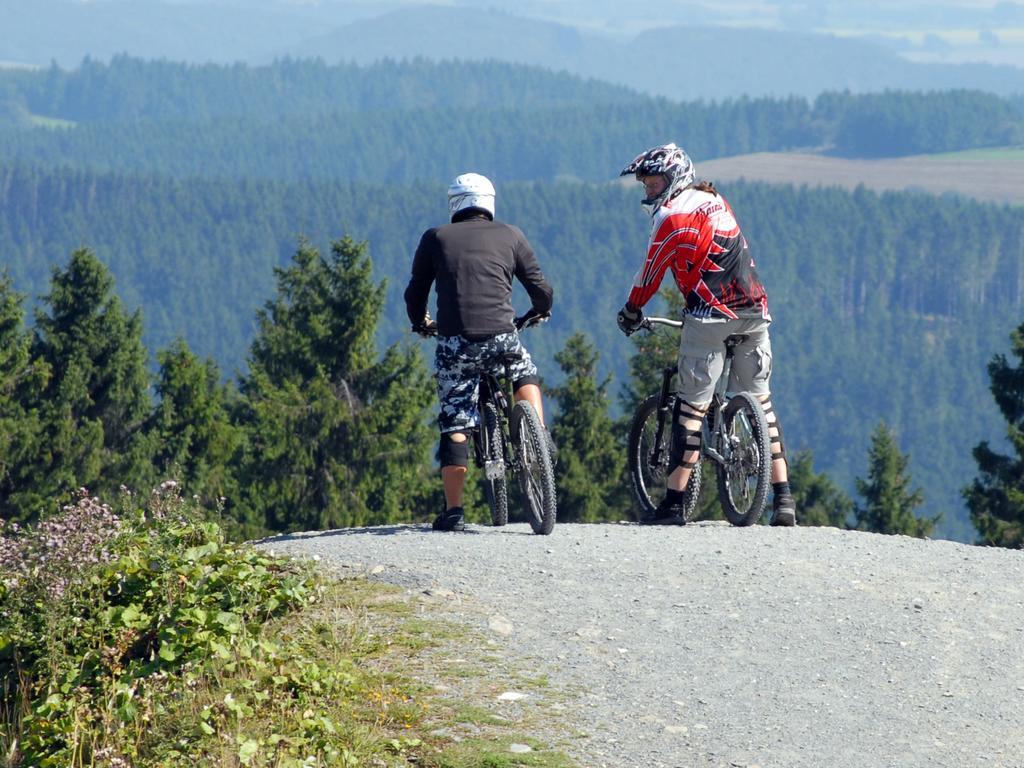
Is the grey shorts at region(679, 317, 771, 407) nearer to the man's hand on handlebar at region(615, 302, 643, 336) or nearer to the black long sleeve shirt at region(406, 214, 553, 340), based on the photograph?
the man's hand on handlebar at region(615, 302, 643, 336)

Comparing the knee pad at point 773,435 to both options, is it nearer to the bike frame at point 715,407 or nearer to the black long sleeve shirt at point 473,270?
the bike frame at point 715,407

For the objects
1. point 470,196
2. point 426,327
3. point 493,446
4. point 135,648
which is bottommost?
point 135,648

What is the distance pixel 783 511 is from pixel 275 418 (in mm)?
33380

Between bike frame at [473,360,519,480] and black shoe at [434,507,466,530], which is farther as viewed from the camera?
black shoe at [434,507,466,530]

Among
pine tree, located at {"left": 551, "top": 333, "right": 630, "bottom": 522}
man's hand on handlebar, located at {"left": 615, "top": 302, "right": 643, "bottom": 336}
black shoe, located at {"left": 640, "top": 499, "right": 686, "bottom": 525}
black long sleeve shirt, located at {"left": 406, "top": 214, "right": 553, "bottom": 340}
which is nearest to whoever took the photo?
black long sleeve shirt, located at {"left": 406, "top": 214, "right": 553, "bottom": 340}

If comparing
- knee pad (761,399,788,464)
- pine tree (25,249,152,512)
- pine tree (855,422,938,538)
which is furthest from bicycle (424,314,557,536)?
pine tree (855,422,938,538)

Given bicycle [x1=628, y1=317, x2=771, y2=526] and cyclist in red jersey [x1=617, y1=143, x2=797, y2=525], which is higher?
cyclist in red jersey [x1=617, y1=143, x2=797, y2=525]

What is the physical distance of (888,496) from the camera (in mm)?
58438

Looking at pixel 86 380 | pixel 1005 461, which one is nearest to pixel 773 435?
pixel 1005 461

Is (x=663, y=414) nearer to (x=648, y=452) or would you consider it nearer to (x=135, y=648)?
(x=648, y=452)

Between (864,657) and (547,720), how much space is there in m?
1.66

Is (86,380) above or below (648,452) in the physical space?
below

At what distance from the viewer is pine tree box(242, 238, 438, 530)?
140 ft

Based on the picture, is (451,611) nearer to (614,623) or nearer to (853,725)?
(614,623)
